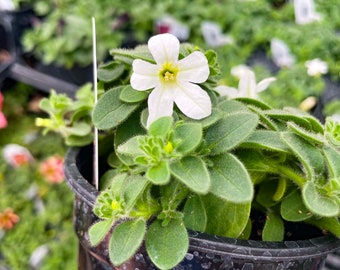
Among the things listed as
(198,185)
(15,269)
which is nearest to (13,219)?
(15,269)

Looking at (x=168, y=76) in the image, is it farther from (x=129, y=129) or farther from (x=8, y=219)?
(x=8, y=219)

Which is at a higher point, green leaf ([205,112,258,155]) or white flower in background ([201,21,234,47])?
green leaf ([205,112,258,155])

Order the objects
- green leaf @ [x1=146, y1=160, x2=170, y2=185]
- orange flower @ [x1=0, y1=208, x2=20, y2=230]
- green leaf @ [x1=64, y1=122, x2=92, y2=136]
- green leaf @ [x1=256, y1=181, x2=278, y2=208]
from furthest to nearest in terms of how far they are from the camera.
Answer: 1. orange flower @ [x1=0, y1=208, x2=20, y2=230]
2. green leaf @ [x1=64, y1=122, x2=92, y2=136]
3. green leaf @ [x1=256, y1=181, x2=278, y2=208]
4. green leaf @ [x1=146, y1=160, x2=170, y2=185]

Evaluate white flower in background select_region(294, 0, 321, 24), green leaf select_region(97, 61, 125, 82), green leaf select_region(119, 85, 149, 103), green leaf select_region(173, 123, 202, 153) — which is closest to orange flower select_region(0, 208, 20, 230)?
green leaf select_region(97, 61, 125, 82)

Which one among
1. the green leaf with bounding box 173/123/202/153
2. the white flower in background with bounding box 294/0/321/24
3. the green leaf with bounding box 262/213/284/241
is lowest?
the white flower in background with bounding box 294/0/321/24

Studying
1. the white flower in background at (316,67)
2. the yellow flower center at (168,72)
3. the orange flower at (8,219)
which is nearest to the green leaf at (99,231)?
the yellow flower center at (168,72)

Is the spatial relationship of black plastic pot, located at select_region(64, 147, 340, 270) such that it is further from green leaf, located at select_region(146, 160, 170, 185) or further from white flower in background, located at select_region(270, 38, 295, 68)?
white flower in background, located at select_region(270, 38, 295, 68)

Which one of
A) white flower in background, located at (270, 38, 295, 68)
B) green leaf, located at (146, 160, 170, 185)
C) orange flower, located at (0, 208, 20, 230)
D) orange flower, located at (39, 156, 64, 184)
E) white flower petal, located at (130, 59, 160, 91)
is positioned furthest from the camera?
white flower in background, located at (270, 38, 295, 68)
